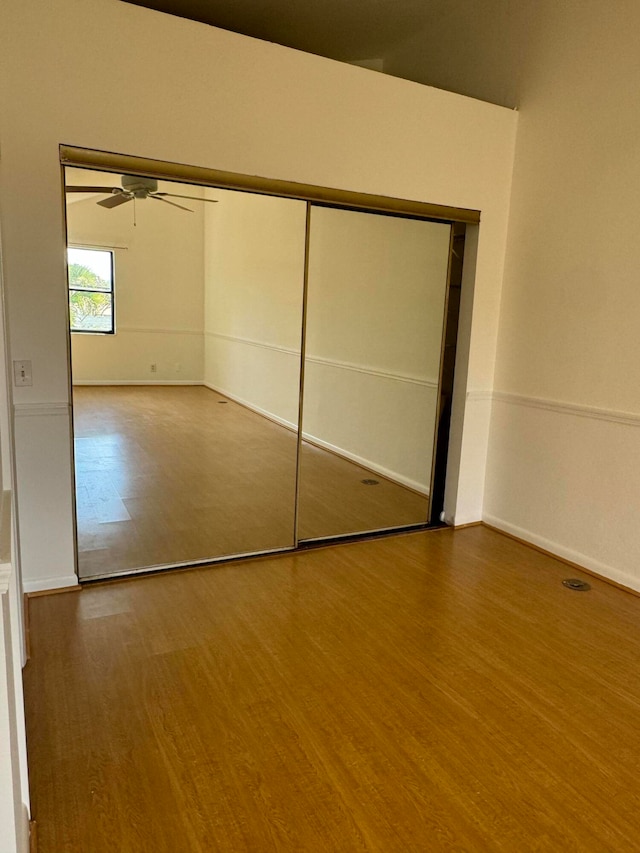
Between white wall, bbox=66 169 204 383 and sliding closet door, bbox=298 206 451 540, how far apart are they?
1.69 meters

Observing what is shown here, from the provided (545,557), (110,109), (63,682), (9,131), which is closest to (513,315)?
(545,557)

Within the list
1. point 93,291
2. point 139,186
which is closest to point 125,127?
point 139,186

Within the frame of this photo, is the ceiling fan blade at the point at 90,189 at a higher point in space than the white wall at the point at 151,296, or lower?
higher

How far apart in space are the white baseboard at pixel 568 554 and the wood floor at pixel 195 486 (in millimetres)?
519

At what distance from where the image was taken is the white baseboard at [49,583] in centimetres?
273

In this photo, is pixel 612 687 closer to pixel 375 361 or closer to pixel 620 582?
pixel 620 582

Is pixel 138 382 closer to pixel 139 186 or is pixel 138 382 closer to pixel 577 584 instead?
pixel 139 186

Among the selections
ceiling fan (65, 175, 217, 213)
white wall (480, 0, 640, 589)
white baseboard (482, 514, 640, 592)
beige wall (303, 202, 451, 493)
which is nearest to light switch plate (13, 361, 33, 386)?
ceiling fan (65, 175, 217, 213)

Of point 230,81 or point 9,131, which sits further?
point 230,81

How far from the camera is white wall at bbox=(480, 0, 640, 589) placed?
120 inches

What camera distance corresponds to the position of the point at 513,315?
3746mm

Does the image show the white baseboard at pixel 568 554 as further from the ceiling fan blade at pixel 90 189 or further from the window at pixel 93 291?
the window at pixel 93 291

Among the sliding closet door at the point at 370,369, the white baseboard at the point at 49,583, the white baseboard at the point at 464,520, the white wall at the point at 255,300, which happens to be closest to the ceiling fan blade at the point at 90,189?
the sliding closet door at the point at 370,369

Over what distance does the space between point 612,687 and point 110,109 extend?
3.13m
